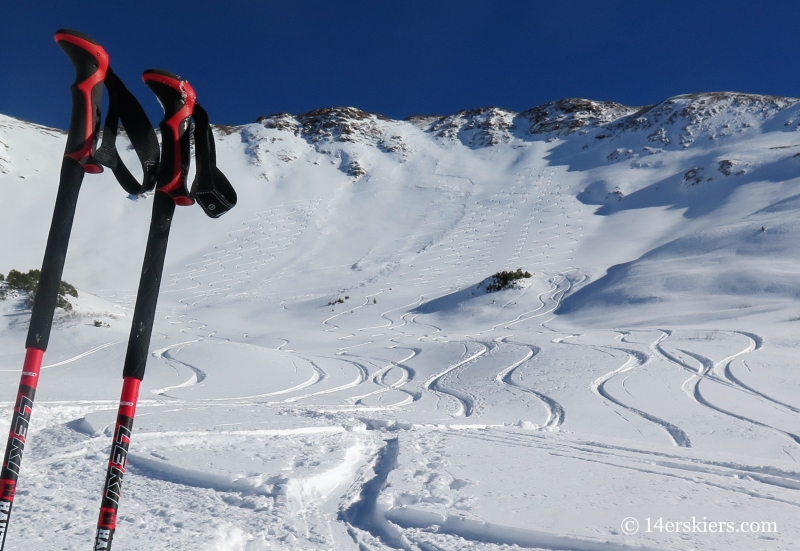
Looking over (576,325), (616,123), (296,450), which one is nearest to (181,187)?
(296,450)

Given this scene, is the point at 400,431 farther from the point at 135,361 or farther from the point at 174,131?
the point at 174,131

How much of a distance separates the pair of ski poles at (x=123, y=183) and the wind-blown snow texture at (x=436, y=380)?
2.34 feet

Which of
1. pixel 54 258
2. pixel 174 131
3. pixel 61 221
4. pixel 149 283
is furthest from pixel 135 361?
pixel 174 131

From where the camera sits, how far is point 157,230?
204 cm

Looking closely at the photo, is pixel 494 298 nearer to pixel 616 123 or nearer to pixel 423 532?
pixel 423 532

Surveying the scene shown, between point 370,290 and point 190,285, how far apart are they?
40.6 feet

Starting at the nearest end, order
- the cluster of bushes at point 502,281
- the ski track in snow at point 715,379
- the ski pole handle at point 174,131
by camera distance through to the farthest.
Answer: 1. the ski pole handle at point 174,131
2. the ski track in snow at point 715,379
3. the cluster of bushes at point 502,281

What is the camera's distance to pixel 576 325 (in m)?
18.4

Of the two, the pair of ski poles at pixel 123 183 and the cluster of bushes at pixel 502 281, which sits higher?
the cluster of bushes at pixel 502 281

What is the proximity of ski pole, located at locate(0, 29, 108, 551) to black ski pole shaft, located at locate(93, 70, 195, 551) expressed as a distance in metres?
0.21

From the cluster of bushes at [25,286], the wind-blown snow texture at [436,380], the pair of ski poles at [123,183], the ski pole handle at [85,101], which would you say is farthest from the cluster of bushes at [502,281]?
the ski pole handle at [85,101]

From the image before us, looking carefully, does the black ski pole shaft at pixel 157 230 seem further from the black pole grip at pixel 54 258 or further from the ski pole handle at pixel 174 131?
the black pole grip at pixel 54 258

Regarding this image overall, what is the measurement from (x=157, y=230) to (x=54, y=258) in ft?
1.19

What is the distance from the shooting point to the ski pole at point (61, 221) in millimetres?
1900
